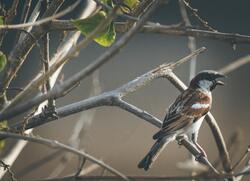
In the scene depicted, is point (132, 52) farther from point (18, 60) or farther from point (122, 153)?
point (18, 60)

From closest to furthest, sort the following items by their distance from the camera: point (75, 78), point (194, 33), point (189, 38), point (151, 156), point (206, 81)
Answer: point (75, 78) < point (194, 33) < point (189, 38) < point (151, 156) < point (206, 81)

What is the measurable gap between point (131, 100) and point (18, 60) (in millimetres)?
5787

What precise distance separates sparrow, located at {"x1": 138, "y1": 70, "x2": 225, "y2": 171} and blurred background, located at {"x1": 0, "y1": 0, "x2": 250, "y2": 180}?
252cm

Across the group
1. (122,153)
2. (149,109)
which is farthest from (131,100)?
(122,153)

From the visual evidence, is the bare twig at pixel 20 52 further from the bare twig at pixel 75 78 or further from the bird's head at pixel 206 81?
the bird's head at pixel 206 81

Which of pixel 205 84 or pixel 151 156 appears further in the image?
pixel 205 84

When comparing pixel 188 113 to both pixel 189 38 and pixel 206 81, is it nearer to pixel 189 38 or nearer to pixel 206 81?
pixel 206 81

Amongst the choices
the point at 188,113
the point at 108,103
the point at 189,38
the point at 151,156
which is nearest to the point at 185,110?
the point at 188,113

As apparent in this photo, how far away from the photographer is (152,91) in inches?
352

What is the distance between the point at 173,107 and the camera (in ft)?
16.3

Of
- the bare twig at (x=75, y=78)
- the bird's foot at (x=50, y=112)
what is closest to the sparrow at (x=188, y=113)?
the bird's foot at (x=50, y=112)

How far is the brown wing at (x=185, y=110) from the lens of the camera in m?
4.71

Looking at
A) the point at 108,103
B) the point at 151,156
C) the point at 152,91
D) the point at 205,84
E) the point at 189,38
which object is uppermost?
the point at 189,38

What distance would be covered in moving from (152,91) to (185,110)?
4.01 m
